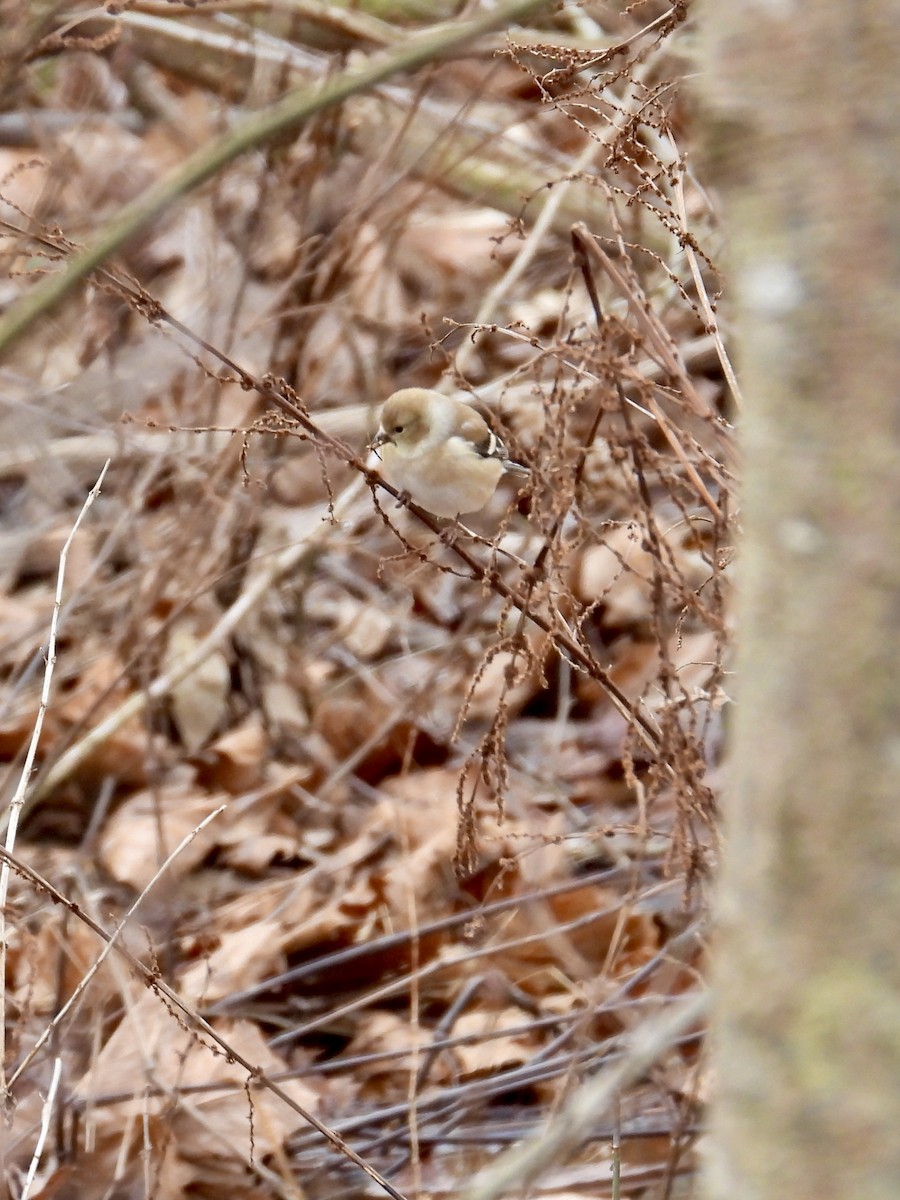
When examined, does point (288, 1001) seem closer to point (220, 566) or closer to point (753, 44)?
point (220, 566)

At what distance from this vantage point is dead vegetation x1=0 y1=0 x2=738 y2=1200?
2061 mm

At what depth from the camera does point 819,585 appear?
904 mm

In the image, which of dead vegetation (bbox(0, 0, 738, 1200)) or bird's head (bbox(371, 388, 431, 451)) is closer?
dead vegetation (bbox(0, 0, 738, 1200))

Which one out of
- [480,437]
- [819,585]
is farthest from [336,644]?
[819,585]

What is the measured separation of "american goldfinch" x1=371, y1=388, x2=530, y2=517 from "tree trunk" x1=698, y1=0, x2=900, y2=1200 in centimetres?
254

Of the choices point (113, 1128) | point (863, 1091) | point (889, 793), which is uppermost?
Answer: point (113, 1128)

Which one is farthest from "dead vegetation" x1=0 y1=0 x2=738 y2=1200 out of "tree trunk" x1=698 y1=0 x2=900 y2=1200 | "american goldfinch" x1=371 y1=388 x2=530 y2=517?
"tree trunk" x1=698 y1=0 x2=900 y2=1200

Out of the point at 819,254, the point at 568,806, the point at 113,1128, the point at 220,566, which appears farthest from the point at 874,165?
the point at 220,566

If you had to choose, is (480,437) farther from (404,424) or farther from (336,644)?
(336,644)

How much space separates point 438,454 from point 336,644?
1.75 m

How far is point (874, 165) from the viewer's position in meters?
0.86

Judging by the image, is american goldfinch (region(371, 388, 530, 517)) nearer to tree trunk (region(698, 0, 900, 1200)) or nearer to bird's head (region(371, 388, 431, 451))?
bird's head (region(371, 388, 431, 451))

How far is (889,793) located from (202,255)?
4.38 m

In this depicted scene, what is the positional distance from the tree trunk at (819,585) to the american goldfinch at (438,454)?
8.32ft
